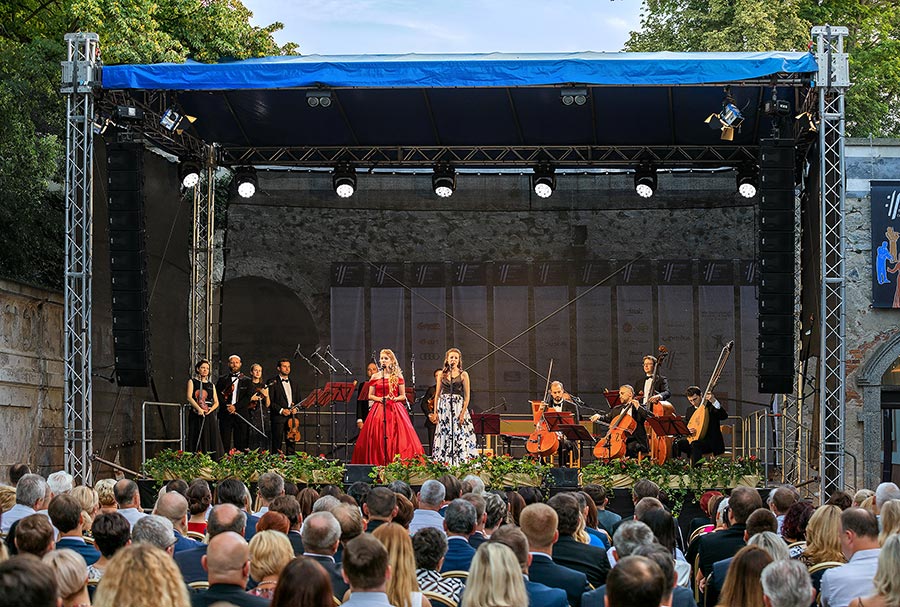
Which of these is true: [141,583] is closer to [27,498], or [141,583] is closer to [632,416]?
[27,498]

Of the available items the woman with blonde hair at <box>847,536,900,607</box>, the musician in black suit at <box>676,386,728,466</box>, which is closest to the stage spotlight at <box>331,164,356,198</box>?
the musician in black suit at <box>676,386,728,466</box>

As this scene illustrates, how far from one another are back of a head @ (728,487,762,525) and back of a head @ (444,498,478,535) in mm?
1607

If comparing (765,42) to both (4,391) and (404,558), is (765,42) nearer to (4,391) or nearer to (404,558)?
(4,391)

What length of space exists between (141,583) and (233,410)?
13369mm

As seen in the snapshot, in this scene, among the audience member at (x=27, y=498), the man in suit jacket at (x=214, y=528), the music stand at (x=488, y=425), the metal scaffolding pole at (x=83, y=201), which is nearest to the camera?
the man in suit jacket at (x=214, y=528)

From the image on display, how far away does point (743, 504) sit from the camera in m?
6.78

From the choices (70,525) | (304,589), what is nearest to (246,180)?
(70,525)

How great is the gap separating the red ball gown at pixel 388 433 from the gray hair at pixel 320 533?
1010cm

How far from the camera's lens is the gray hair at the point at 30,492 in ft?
23.5

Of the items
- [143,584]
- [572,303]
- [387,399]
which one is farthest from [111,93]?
[143,584]

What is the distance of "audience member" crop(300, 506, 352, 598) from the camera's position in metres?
5.46

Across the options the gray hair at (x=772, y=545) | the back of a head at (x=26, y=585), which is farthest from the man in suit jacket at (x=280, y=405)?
the back of a head at (x=26, y=585)

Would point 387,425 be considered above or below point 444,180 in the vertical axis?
below

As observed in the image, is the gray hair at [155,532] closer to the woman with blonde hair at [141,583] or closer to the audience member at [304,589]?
the audience member at [304,589]
